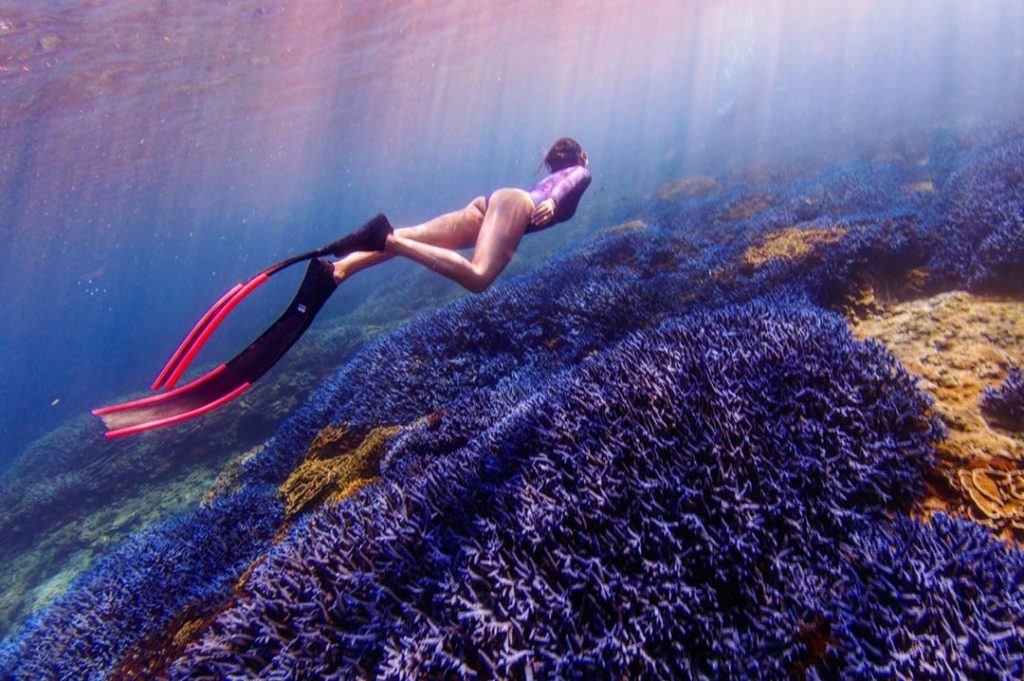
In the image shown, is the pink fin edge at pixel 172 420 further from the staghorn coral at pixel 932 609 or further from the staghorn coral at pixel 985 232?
the staghorn coral at pixel 985 232

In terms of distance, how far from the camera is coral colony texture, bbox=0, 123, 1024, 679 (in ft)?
6.20

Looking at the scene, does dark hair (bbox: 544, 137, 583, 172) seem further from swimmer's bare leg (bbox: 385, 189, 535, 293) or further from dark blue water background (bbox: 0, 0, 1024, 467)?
dark blue water background (bbox: 0, 0, 1024, 467)

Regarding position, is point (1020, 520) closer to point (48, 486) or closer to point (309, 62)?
point (48, 486)

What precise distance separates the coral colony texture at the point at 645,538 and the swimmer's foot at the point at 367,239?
5.40 feet

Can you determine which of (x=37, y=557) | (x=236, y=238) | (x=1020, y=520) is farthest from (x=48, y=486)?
(x=236, y=238)

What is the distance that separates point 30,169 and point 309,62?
15.5 metres

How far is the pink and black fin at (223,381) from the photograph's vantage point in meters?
3.10

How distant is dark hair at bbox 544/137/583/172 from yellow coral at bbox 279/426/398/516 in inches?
189

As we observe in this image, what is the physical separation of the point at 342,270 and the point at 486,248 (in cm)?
146

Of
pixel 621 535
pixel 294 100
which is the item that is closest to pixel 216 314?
pixel 621 535

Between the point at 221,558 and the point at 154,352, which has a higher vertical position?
the point at 221,558

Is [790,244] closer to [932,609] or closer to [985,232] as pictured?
[985,232]

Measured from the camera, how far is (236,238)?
14962 cm

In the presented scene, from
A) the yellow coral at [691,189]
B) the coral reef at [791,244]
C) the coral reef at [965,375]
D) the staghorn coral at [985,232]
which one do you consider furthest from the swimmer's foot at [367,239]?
the yellow coral at [691,189]
